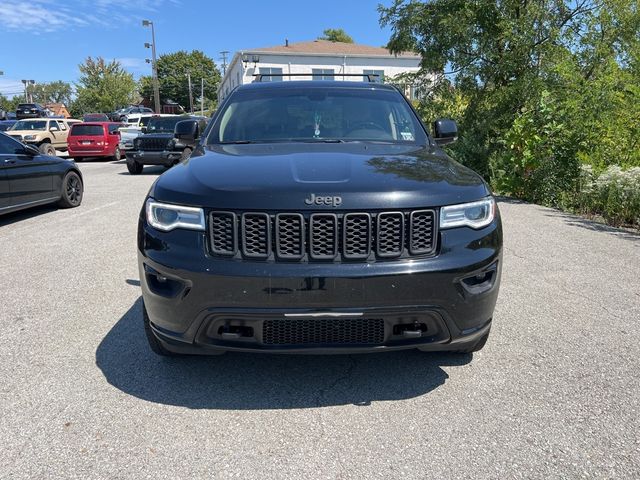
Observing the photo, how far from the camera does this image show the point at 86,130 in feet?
67.6

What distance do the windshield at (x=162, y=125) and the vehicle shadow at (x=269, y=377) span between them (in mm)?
14659

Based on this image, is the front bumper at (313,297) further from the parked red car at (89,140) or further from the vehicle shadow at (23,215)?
the parked red car at (89,140)

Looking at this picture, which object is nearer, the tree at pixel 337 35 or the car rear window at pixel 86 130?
the car rear window at pixel 86 130

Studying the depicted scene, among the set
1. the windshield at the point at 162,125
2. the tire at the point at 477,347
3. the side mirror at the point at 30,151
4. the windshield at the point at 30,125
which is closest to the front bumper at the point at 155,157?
the windshield at the point at 162,125

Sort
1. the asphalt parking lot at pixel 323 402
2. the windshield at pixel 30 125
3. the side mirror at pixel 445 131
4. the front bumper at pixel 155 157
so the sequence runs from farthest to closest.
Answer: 1. the windshield at pixel 30 125
2. the front bumper at pixel 155 157
3. the side mirror at pixel 445 131
4. the asphalt parking lot at pixel 323 402

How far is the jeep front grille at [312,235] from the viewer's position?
246cm

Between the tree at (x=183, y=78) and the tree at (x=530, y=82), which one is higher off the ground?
the tree at (x=183, y=78)

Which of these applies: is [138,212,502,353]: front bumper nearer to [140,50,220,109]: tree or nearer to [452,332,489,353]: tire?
[452,332,489,353]: tire

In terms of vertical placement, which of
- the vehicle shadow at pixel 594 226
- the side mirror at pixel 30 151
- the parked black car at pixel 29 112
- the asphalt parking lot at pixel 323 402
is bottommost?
the asphalt parking lot at pixel 323 402

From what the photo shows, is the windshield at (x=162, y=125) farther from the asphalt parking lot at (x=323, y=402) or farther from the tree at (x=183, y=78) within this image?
the tree at (x=183, y=78)

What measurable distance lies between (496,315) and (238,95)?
9.14 feet

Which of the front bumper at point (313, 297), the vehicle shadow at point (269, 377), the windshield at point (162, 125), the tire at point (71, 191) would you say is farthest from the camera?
the windshield at point (162, 125)

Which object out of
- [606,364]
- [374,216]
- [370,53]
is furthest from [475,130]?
[370,53]

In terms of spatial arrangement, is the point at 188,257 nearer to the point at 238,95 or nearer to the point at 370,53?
the point at 238,95
